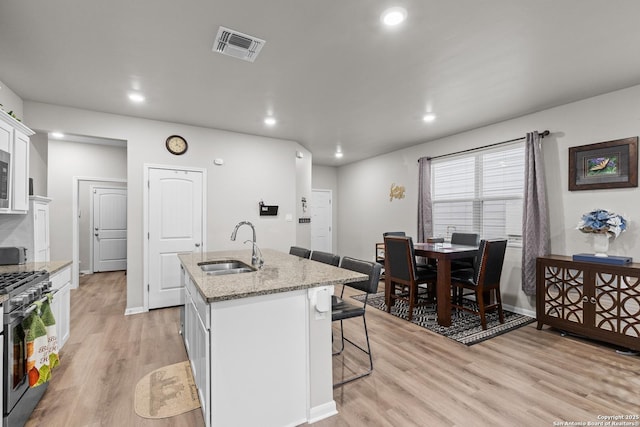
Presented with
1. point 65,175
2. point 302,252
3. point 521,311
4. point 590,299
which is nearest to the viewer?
point 590,299

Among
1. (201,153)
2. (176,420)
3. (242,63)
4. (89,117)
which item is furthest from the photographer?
(201,153)

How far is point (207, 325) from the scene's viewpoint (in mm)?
1612

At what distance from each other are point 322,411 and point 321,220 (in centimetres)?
585

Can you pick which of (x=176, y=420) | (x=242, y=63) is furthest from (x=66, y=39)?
(x=176, y=420)

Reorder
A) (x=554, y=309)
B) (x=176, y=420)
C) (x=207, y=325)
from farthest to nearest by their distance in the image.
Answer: (x=554, y=309) → (x=176, y=420) → (x=207, y=325)

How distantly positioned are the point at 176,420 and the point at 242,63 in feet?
8.91

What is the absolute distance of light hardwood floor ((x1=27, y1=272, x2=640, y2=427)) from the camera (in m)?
1.92

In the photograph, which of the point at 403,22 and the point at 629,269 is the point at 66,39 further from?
the point at 629,269

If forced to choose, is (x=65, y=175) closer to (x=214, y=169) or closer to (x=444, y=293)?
(x=214, y=169)

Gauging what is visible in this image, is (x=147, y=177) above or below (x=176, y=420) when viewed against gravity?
above

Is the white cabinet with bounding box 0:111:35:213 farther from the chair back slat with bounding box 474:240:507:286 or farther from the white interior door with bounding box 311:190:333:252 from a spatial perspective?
the white interior door with bounding box 311:190:333:252

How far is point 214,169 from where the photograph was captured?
451 cm

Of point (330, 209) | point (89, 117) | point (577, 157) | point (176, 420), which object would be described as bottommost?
point (176, 420)

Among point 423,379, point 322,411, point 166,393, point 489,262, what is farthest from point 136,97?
point 489,262
